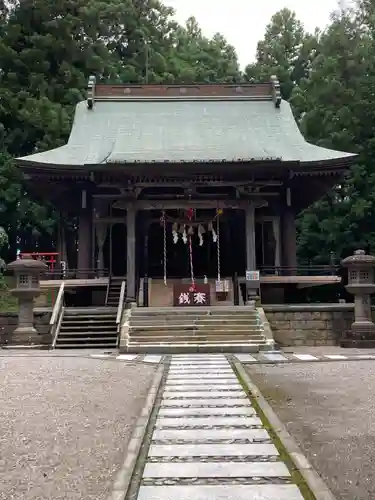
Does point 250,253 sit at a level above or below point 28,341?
above

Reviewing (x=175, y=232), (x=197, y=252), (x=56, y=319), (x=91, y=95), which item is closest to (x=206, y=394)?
(x=56, y=319)

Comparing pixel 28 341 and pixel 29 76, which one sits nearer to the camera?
pixel 28 341

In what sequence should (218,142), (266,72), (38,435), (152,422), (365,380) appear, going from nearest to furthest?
(38,435) < (152,422) < (365,380) < (218,142) < (266,72)

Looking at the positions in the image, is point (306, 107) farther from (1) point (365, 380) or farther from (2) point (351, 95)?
(1) point (365, 380)

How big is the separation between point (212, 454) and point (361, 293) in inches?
428

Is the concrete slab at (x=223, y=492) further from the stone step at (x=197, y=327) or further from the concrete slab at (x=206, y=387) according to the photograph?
the stone step at (x=197, y=327)

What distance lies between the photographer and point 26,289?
1427cm

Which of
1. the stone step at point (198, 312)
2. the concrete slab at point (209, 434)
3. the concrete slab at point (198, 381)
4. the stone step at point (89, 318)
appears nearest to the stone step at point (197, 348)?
the stone step at point (198, 312)

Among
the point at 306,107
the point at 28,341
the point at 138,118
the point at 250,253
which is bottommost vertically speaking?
the point at 28,341

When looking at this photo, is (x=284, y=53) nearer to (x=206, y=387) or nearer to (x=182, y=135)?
(x=182, y=135)

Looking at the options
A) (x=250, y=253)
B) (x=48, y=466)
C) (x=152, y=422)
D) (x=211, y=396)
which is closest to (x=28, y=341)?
(x=250, y=253)

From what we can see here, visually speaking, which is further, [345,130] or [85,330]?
[345,130]

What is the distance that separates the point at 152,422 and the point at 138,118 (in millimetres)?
17826

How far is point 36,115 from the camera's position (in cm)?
2506
